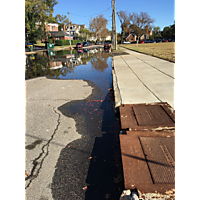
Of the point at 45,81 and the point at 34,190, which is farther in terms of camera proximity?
the point at 45,81

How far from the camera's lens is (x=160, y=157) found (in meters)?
2.82

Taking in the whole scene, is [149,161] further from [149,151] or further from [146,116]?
[146,116]

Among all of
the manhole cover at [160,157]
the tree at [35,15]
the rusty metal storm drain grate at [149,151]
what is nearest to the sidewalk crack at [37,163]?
the rusty metal storm drain grate at [149,151]

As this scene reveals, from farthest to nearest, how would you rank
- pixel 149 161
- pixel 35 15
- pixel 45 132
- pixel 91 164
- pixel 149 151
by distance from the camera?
pixel 35 15 < pixel 45 132 < pixel 91 164 < pixel 149 151 < pixel 149 161

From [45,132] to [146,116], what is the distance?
2.59 metres

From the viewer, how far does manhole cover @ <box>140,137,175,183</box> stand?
2418 mm

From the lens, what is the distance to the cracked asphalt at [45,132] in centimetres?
288

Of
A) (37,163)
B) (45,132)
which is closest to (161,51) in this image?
(45,132)

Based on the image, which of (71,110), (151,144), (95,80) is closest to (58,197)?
(151,144)

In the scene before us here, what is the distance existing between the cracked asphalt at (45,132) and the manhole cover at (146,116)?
1301mm

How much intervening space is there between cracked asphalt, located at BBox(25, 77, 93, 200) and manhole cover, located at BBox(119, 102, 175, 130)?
1301 mm

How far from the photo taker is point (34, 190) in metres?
2.70
